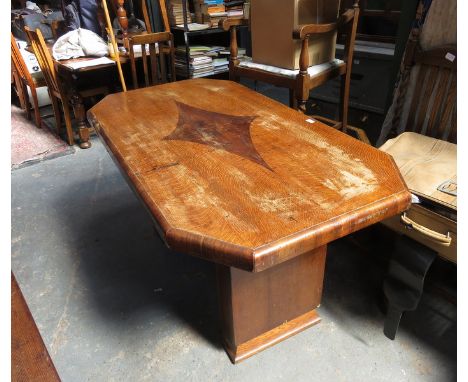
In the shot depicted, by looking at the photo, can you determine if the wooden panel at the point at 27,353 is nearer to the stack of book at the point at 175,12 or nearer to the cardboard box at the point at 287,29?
the cardboard box at the point at 287,29

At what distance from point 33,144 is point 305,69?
2.43 metres

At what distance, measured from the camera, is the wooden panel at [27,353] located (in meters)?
0.84

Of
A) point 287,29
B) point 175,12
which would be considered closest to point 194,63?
point 175,12

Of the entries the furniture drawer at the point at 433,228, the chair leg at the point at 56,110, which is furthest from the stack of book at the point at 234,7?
the furniture drawer at the point at 433,228

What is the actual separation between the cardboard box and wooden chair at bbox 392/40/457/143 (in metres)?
0.60

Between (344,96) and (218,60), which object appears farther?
(218,60)

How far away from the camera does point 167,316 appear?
1.57 m

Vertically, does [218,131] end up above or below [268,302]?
above

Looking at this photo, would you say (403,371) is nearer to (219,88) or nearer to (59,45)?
(219,88)

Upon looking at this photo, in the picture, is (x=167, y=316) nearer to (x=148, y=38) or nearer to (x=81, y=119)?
(x=148, y=38)

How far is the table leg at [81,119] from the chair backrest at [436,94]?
2410mm

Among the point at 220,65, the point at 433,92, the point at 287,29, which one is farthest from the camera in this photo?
the point at 220,65

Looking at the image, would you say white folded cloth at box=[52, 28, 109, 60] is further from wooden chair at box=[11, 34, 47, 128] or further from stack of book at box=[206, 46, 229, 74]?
stack of book at box=[206, 46, 229, 74]

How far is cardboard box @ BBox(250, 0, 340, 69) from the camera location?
6.70 ft
